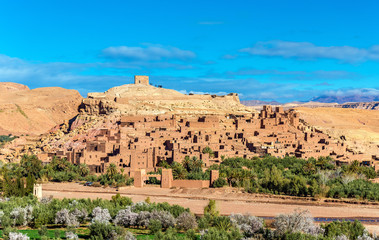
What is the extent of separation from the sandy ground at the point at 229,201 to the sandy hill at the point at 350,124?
26.6 metres

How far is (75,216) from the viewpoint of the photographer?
2995 cm

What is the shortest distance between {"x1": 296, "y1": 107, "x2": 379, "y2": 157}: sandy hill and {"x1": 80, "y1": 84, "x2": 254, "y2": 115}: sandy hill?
46.8 feet

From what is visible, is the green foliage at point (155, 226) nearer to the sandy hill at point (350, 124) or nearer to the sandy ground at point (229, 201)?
the sandy ground at point (229, 201)

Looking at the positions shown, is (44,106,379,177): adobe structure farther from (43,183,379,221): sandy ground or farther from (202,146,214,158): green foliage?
(43,183,379,221): sandy ground

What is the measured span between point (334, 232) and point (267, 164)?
23171 millimetres

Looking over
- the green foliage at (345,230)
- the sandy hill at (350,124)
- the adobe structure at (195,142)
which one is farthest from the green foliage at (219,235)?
the sandy hill at (350,124)

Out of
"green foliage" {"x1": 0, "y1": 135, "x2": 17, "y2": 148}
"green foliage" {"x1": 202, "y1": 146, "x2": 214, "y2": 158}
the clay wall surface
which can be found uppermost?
"green foliage" {"x1": 0, "y1": 135, "x2": 17, "y2": 148}

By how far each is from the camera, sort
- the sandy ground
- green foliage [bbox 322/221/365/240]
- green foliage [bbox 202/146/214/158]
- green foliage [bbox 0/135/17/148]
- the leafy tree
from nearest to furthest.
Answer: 1. green foliage [bbox 322/221/365/240]
2. the sandy ground
3. the leafy tree
4. green foliage [bbox 202/146/214/158]
5. green foliage [bbox 0/135/17/148]

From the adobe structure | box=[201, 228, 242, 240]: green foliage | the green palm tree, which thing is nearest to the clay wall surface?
the adobe structure

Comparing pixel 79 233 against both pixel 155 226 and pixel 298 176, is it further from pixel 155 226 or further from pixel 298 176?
pixel 298 176

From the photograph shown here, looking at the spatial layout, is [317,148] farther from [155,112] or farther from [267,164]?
[155,112]

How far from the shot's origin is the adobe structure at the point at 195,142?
47.3 m

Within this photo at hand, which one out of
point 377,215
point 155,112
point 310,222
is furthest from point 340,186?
point 155,112

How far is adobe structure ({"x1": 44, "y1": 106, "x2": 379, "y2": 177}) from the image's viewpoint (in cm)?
4734
